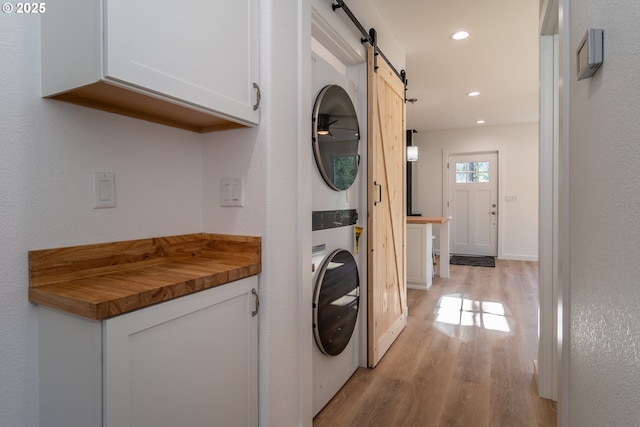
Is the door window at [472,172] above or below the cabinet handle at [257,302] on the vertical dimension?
above

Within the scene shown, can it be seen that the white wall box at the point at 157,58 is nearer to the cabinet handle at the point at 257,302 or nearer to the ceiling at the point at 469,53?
the cabinet handle at the point at 257,302

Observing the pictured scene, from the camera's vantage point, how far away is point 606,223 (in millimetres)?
866

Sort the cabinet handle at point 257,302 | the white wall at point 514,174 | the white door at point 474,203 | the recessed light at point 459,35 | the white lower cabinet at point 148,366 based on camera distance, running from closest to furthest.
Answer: the white lower cabinet at point 148,366 < the cabinet handle at point 257,302 < the recessed light at point 459,35 < the white wall at point 514,174 < the white door at point 474,203

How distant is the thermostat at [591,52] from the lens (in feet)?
2.88

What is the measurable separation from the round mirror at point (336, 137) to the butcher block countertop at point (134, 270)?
0.72 m

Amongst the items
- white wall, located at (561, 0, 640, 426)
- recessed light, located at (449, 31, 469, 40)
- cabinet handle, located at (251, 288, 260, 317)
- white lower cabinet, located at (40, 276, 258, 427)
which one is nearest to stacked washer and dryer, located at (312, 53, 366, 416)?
cabinet handle, located at (251, 288, 260, 317)

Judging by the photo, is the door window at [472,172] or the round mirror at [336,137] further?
the door window at [472,172]

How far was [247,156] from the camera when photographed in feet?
4.61

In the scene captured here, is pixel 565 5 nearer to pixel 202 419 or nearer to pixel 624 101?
pixel 624 101

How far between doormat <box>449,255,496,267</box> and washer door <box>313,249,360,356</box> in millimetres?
4623

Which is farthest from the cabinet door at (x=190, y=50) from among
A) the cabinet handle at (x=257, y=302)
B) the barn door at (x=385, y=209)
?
the barn door at (x=385, y=209)

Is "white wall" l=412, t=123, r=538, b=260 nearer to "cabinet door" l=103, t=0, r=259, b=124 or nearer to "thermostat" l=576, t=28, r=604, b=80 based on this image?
"thermostat" l=576, t=28, r=604, b=80

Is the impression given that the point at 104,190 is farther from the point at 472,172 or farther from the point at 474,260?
the point at 472,172

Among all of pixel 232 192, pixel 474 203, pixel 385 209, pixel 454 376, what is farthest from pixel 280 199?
pixel 474 203
